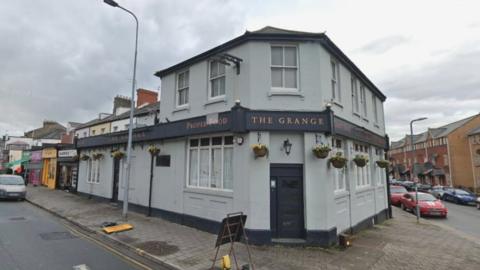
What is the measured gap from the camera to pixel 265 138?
8.88 meters

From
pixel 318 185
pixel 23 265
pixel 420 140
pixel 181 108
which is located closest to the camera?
pixel 23 265

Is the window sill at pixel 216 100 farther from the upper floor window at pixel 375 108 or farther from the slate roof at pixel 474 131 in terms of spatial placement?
the slate roof at pixel 474 131

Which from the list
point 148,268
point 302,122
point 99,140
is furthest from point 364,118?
point 99,140

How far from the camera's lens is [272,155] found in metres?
8.95

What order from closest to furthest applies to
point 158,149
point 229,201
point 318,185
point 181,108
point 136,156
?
point 318,185
point 229,201
point 181,108
point 158,149
point 136,156

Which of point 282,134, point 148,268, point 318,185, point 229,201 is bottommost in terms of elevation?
point 148,268

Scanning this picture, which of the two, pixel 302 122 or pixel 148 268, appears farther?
pixel 302 122

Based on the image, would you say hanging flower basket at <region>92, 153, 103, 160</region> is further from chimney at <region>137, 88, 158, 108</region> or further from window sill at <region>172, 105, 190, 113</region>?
window sill at <region>172, 105, 190, 113</region>

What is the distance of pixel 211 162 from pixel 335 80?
19.6 feet

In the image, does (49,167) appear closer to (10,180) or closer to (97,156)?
(10,180)

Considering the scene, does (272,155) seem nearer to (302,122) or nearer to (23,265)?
(302,122)

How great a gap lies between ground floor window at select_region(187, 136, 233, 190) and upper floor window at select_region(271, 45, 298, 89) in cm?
273

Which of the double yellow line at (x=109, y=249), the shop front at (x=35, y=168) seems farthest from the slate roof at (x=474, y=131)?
the shop front at (x=35, y=168)

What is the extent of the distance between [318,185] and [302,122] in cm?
215
